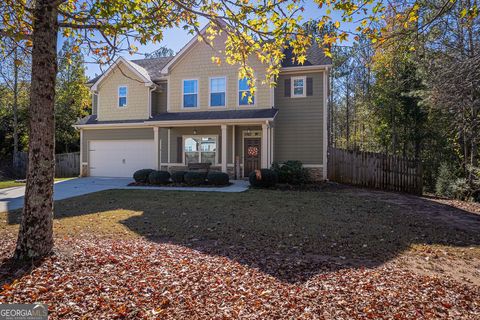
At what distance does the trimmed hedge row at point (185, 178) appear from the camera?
13562 mm

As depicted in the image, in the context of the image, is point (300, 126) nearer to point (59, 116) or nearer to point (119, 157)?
point (119, 157)

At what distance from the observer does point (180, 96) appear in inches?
659

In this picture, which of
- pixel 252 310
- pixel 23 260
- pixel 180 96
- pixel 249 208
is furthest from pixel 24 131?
pixel 252 310

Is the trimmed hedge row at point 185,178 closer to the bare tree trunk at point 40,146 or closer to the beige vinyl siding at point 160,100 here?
the beige vinyl siding at point 160,100

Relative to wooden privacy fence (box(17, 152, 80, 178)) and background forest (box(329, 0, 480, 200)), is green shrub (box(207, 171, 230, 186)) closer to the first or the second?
background forest (box(329, 0, 480, 200))

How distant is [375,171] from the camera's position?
45.7 ft

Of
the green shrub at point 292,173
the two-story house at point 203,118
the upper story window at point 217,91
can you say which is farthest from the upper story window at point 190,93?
the green shrub at point 292,173

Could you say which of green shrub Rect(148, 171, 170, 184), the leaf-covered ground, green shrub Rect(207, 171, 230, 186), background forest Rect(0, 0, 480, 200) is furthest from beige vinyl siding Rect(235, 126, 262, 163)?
the leaf-covered ground

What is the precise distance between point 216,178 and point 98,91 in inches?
399

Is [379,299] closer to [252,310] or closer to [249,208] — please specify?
[252,310]

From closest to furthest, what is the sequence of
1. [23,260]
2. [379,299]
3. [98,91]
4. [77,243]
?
[379,299], [23,260], [77,243], [98,91]

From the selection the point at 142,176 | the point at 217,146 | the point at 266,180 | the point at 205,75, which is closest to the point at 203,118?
the point at 217,146

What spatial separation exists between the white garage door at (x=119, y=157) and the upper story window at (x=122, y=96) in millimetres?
2208

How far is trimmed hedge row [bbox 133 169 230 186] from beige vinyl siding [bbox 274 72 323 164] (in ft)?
11.4
